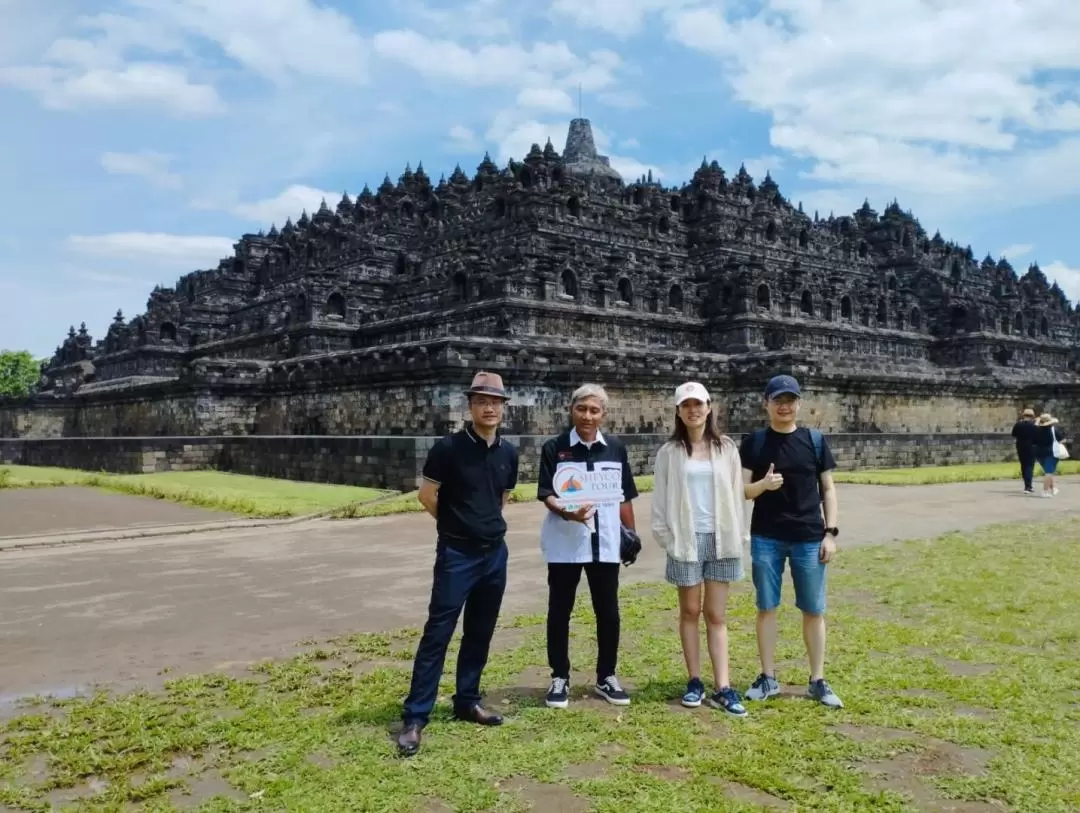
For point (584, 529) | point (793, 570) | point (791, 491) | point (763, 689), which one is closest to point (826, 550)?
point (793, 570)

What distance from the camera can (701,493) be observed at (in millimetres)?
5387

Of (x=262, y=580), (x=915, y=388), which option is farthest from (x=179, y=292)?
(x=262, y=580)

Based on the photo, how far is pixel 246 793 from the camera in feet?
13.6

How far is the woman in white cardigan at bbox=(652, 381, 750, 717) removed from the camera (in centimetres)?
532

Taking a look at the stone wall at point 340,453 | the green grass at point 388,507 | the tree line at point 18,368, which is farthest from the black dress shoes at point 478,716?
the tree line at point 18,368

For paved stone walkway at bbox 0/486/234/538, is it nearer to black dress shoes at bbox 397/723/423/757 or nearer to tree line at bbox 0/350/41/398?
black dress shoes at bbox 397/723/423/757

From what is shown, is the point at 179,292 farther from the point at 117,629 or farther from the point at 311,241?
the point at 117,629

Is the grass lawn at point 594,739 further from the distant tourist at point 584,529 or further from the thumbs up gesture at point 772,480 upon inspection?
the thumbs up gesture at point 772,480

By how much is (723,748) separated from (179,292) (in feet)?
193

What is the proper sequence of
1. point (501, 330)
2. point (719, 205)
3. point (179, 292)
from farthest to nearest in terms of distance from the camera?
point (179, 292)
point (719, 205)
point (501, 330)

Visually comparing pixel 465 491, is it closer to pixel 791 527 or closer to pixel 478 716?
pixel 478 716

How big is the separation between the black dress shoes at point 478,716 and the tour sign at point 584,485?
1337 mm

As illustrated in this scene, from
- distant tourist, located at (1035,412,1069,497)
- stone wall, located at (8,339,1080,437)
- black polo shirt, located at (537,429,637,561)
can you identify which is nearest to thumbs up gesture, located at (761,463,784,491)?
black polo shirt, located at (537,429,637,561)

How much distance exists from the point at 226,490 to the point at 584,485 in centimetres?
1497
